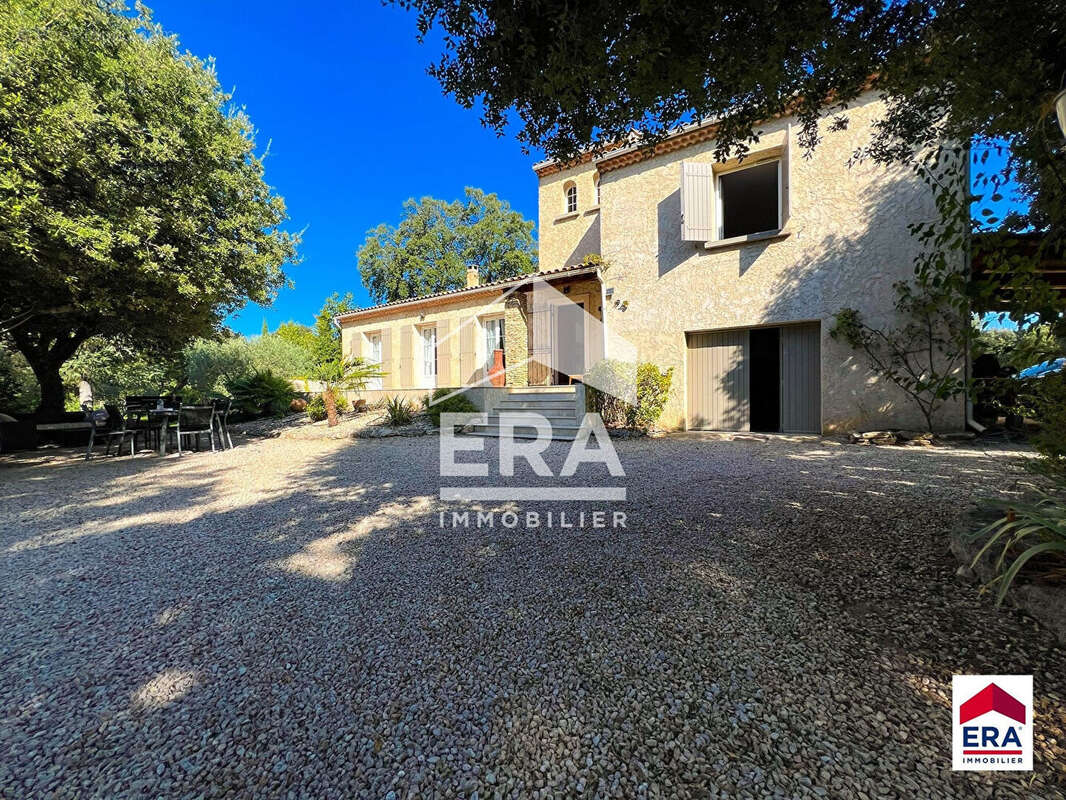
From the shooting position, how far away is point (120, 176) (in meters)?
6.30

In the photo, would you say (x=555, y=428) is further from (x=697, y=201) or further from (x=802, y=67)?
(x=802, y=67)

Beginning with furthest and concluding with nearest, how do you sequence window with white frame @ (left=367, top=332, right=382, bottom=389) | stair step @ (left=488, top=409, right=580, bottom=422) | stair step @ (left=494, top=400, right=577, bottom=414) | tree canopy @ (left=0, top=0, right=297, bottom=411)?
window with white frame @ (left=367, top=332, right=382, bottom=389)
stair step @ (left=494, top=400, right=577, bottom=414)
stair step @ (left=488, top=409, right=580, bottom=422)
tree canopy @ (left=0, top=0, right=297, bottom=411)

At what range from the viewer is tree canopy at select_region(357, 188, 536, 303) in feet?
86.3

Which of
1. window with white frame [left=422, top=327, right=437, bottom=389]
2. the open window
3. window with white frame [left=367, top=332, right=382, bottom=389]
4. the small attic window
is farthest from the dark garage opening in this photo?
window with white frame [left=367, top=332, right=382, bottom=389]

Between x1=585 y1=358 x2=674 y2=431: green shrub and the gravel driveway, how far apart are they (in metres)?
5.00

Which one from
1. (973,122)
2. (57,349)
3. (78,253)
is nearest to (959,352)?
(973,122)

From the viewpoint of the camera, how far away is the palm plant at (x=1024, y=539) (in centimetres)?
189

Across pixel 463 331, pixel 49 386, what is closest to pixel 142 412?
pixel 49 386

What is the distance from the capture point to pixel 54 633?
89.4 inches

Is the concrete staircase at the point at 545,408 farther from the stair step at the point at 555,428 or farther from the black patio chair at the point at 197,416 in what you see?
the black patio chair at the point at 197,416

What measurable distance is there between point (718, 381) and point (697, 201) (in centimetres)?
381

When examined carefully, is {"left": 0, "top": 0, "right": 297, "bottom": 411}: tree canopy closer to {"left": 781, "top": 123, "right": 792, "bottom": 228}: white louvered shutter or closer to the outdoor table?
the outdoor table

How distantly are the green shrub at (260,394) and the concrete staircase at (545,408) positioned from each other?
30.2 feet

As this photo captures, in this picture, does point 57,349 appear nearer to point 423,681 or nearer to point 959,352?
point 423,681
